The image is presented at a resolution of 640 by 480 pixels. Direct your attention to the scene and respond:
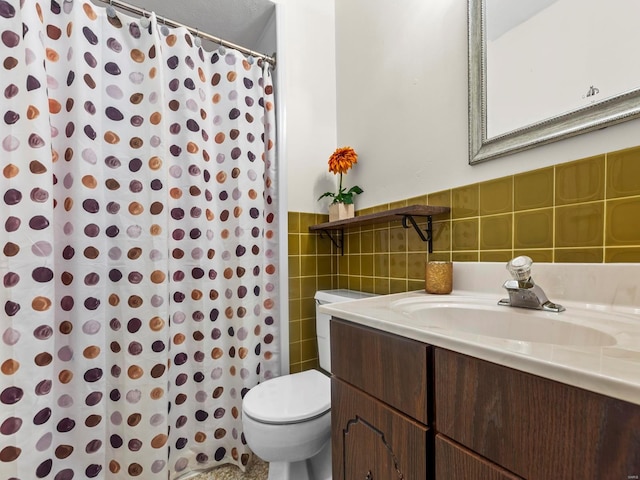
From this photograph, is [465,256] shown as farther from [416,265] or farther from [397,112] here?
[397,112]

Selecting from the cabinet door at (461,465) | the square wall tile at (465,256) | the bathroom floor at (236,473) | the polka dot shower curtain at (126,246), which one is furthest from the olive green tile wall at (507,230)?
the cabinet door at (461,465)

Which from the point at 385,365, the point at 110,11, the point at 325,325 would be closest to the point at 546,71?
the point at 385,365

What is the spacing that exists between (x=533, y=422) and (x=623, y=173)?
643 millimetres

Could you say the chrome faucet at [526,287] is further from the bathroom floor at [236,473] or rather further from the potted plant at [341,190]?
the bathroom floor at [236,473]

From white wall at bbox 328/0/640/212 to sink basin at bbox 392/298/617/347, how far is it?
0.42 metres

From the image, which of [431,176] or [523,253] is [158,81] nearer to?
[431,176]

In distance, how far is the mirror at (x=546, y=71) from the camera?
26.0 inches

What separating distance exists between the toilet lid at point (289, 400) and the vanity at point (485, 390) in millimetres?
235

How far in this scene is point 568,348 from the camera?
43 cm

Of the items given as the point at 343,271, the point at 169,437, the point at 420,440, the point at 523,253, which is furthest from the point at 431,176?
the point at 169,437

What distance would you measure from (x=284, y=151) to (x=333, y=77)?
555 mm

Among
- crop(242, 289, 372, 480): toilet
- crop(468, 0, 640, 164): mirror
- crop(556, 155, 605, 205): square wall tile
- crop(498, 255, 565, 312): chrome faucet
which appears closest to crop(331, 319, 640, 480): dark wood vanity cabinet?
crop(242, 289, 372, 480): toilet

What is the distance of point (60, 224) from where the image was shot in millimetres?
1024

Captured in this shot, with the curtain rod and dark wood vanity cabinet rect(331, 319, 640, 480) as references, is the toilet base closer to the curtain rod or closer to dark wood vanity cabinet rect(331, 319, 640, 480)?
dark wood vanity cabinet rect(331, 319, 640, 480)
